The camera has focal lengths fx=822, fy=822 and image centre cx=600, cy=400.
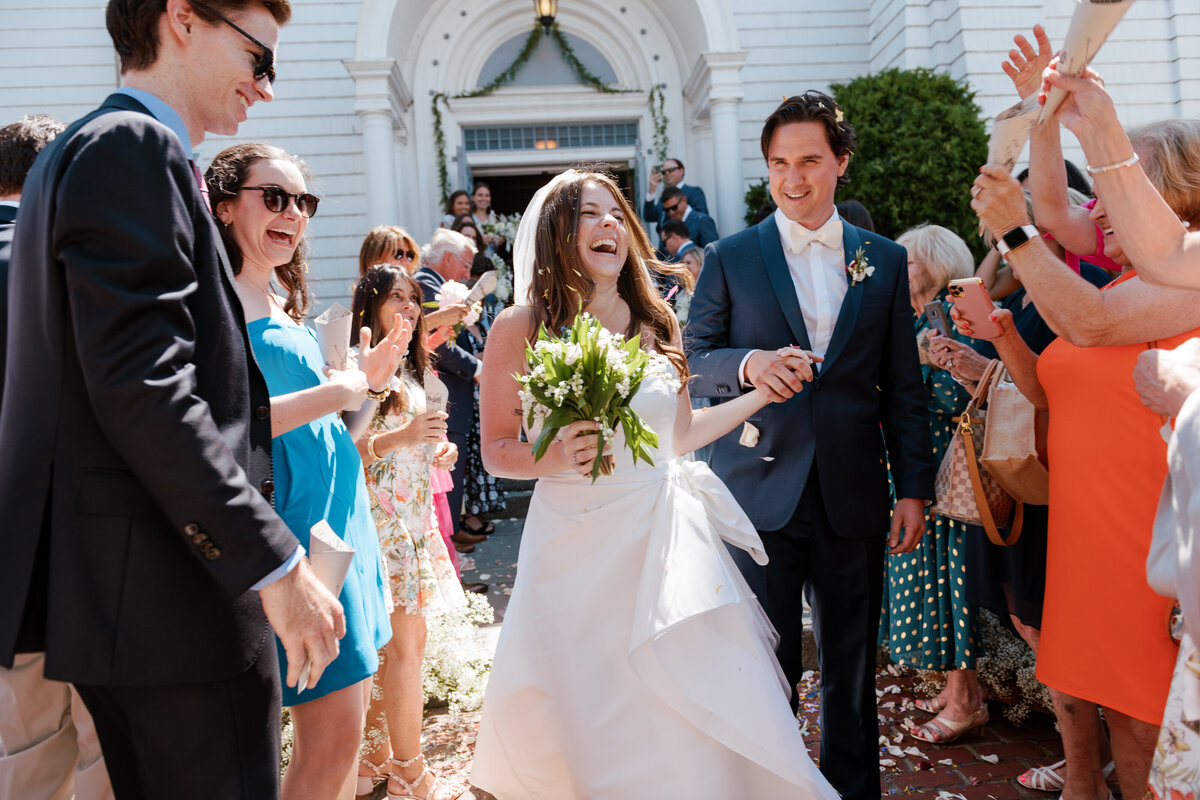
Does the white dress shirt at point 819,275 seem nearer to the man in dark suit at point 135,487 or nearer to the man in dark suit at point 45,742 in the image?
the man in dark suit at point 135,487

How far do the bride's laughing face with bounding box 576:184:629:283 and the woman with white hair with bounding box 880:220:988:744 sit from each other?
179 centimetres

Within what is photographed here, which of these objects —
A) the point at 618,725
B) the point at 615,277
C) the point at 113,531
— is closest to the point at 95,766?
the point at 113,531

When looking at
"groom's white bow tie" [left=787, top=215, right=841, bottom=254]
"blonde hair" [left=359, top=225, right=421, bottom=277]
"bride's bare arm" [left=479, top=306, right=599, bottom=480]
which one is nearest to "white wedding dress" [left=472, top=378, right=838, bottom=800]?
"bride's bare arm" [left=479, top=306, right=599, bottom=480]

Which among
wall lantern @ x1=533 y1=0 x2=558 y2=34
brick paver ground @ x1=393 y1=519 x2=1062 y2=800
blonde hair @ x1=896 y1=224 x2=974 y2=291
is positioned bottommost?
brick paver ground @ x1=393 y1=519 x2=1062 y2=800

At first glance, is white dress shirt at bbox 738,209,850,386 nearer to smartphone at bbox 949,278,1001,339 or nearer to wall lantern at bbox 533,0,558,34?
smartphone at bbox 949,278,1001,339

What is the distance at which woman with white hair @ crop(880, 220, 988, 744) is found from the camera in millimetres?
4008

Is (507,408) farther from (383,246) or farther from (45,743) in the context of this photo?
(383,246)

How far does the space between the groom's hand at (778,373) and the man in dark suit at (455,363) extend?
4201 millimetres

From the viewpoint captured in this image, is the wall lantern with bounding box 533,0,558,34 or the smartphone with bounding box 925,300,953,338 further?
the wall lantern with bounding box 533,0,558,34

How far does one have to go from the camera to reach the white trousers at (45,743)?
6.10ft

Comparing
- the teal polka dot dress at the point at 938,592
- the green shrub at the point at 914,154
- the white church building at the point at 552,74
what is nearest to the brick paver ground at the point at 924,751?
the teal polka dot dress at the point at 938,592

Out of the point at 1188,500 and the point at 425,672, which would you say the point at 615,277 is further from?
the point at 425,672

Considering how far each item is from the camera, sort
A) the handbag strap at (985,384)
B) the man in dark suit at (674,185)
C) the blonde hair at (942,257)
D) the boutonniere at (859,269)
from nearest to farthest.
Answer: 1. the boutonniere at (859,269)
2. the handbag strap at (985,384)
3. the blonde hair at (942,257)
4. the man in dark suit at (674,185)

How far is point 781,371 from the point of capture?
108 inches
